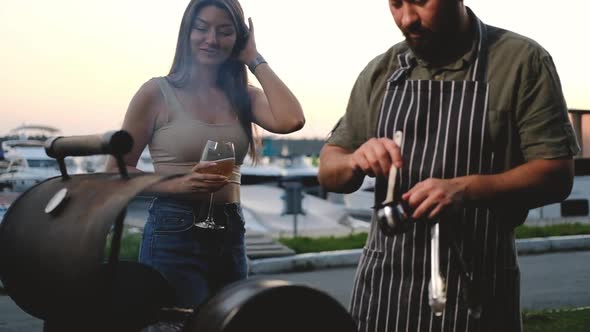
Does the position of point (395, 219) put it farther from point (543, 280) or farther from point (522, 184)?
point (543, 280)

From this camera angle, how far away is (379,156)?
5.82 feet

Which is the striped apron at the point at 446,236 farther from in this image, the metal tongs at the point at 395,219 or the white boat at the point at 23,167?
the white boat at the point at 23,167

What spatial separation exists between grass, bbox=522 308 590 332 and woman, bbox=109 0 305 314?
147 inches

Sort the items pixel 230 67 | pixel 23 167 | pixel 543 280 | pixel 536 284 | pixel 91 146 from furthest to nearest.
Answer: pixel 23 167
pixel 543 280
pixel 536 284
pixel 230 67
pixel 91 146

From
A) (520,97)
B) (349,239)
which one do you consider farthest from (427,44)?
(349,239)

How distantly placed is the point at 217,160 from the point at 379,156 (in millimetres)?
1522

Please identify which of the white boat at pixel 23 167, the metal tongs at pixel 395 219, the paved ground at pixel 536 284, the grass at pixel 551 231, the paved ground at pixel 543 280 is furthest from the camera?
the white boat at pixel 23 167

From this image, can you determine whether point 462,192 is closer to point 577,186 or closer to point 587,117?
point 587,117

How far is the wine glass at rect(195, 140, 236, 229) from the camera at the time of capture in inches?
126

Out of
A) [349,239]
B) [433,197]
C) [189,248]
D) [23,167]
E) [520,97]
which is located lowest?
[23,167]

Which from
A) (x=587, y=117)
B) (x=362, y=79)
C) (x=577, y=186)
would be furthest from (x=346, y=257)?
(x=362, y=79)

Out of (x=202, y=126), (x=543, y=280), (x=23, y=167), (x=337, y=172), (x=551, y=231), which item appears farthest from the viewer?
(x=23, y=167)

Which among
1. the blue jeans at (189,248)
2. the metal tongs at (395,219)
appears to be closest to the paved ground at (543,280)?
the blue jeans at (189,248)

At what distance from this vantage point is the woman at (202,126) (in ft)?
10.5
